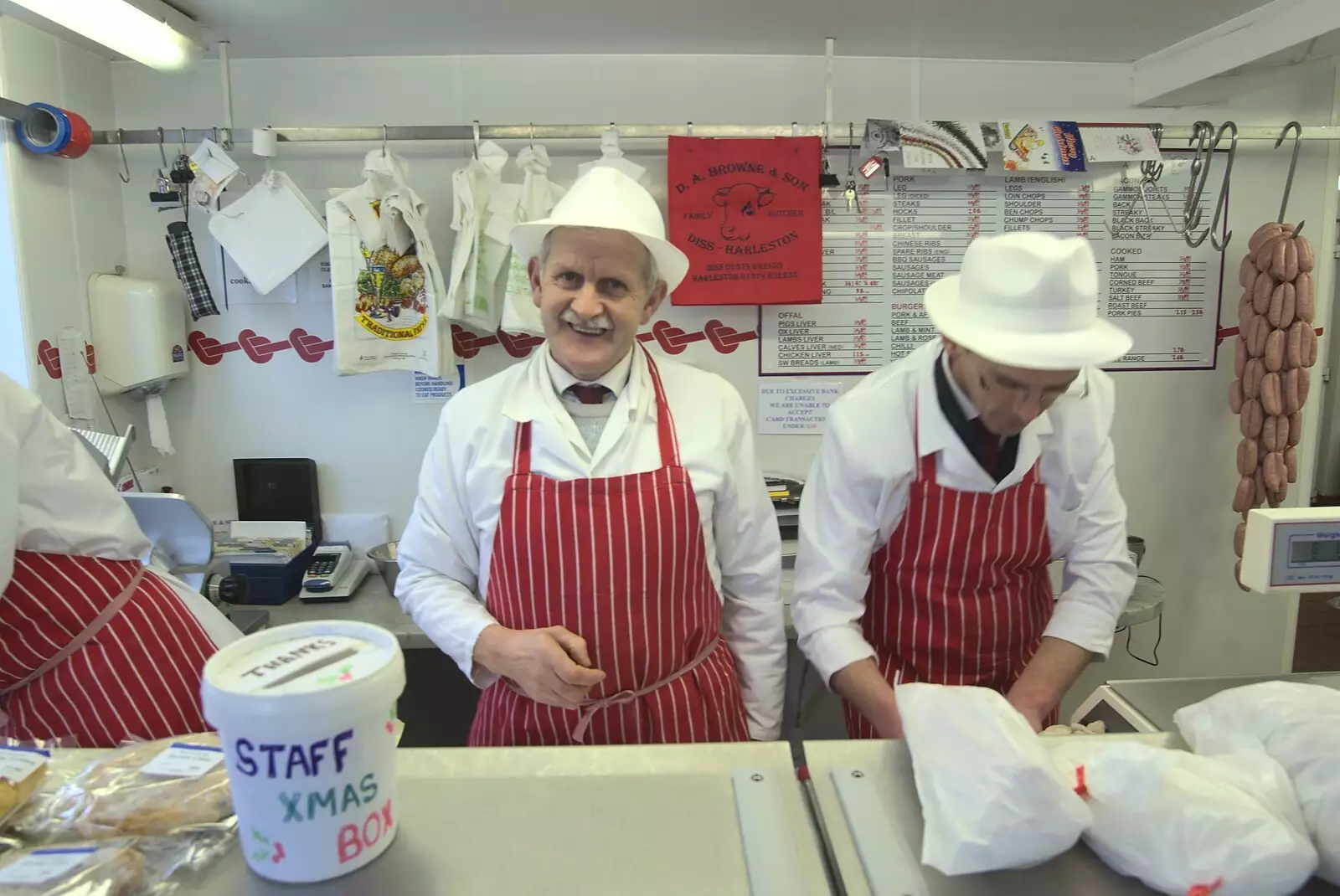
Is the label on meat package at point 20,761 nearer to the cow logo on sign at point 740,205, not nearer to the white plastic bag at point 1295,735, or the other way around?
the white plastic bag at point 1295,735

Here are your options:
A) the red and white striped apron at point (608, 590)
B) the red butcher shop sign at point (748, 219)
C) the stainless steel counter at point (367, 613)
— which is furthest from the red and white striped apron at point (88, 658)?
the red butcher shop sign at point (748, 219)

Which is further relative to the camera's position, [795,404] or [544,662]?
[795,404]

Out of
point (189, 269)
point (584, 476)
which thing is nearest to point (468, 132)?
point (189, 269)

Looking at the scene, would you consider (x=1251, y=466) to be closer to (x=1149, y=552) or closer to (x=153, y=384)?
(x=1149, y=552)

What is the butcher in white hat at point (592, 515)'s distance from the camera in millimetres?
1466

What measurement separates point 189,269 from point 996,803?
2.75 metres

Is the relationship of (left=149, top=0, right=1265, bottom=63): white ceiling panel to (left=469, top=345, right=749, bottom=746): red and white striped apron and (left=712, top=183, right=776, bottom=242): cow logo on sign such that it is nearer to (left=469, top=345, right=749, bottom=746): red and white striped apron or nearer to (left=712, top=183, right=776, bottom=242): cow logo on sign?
(left=712, top=183, right=776, bottom=242): cow logo on sign

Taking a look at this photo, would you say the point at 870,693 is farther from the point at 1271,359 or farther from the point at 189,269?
the point at 189,269

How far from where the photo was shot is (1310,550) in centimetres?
104

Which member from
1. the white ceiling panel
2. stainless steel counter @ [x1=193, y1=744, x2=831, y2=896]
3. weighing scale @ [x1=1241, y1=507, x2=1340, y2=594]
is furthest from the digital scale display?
the white ceiling panel

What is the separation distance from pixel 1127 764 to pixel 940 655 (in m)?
0.86

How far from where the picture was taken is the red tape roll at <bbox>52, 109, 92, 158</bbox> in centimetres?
235

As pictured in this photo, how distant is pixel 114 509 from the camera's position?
5.18 feet

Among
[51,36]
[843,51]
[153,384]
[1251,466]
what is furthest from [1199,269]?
[51,36]
